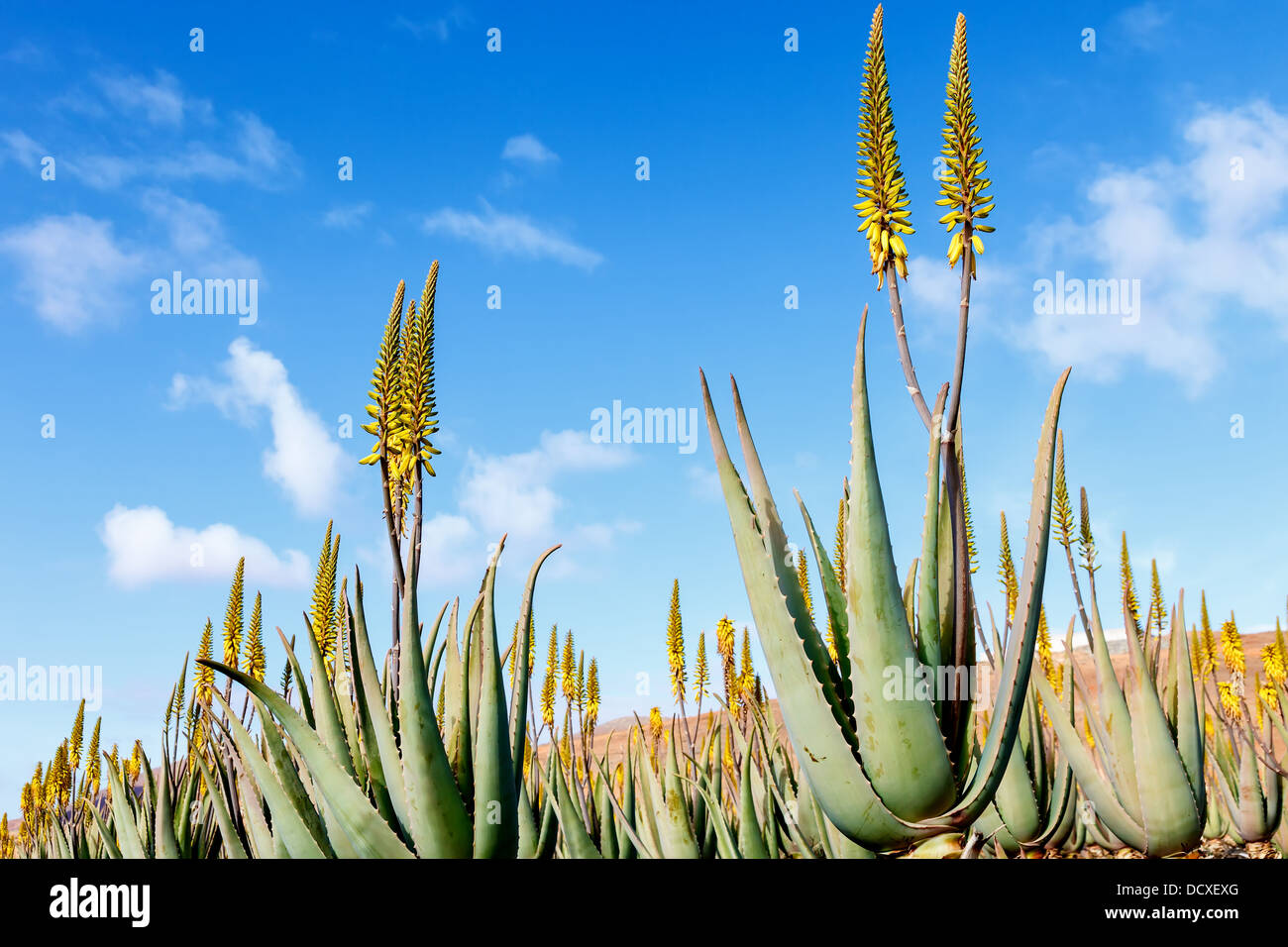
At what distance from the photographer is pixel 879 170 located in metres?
2.37

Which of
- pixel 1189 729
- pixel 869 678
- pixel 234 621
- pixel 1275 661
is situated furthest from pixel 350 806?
pixel 1275 661

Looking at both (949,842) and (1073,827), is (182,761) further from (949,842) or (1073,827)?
(1073,827)

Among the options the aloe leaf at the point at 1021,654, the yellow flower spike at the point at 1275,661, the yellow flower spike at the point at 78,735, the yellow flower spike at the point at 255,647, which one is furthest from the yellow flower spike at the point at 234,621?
the yellow flower spike at the point at 1275,661

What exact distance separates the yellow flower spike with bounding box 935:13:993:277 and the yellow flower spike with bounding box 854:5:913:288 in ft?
0.59

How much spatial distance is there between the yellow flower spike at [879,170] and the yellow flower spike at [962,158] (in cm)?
18

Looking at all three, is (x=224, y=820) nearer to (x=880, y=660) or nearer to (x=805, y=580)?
(x=880, y=660)

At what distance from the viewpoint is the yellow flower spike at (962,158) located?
2453 mm

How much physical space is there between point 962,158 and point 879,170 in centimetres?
31

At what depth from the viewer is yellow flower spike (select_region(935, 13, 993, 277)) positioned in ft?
8.05

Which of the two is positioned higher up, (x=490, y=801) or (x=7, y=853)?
(x=490, y=801)

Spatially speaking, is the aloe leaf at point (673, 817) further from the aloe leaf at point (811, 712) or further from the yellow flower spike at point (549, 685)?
the yellow flower spike at point (549, 685)
